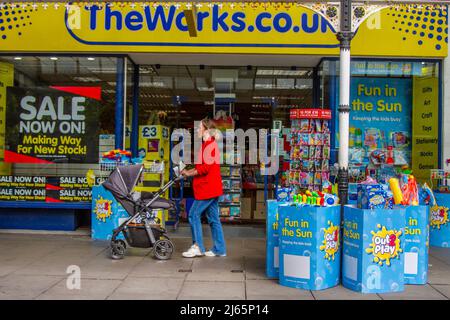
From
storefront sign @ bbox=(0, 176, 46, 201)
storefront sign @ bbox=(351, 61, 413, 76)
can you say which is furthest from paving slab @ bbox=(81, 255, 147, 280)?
storefront sign @ bbox=(351, 61, 413, 76)

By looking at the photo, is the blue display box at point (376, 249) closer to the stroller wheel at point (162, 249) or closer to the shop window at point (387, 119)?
the stroller wheel at point (162, 249)

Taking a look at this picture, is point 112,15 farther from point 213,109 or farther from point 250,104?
point 250,104

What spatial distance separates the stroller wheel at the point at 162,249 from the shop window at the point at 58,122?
9.69ft

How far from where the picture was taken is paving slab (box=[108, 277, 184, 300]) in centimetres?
522

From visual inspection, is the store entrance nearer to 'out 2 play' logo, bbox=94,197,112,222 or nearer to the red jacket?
'out 2 play' logo, bbox=94,197,112,222

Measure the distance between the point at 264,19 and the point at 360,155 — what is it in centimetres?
313

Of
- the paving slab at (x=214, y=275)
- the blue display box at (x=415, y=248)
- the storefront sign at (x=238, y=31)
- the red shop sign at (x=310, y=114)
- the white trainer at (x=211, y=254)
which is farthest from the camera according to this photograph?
the storefront sign at (x=238, y=31)

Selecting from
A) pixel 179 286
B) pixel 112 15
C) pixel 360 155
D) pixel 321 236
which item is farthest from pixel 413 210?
pixel 112 15

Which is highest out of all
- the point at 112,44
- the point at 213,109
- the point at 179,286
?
the point at 112,44

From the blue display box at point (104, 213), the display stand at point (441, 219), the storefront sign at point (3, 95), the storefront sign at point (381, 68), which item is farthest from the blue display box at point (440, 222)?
the storefront sign at point (3, 95)

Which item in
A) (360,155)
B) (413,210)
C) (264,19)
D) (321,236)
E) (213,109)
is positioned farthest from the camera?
(213,109)

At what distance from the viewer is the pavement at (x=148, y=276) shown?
210 inches

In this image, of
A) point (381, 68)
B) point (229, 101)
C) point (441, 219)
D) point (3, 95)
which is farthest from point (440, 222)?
point (3, 95)

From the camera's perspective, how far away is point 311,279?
544 centimetres
